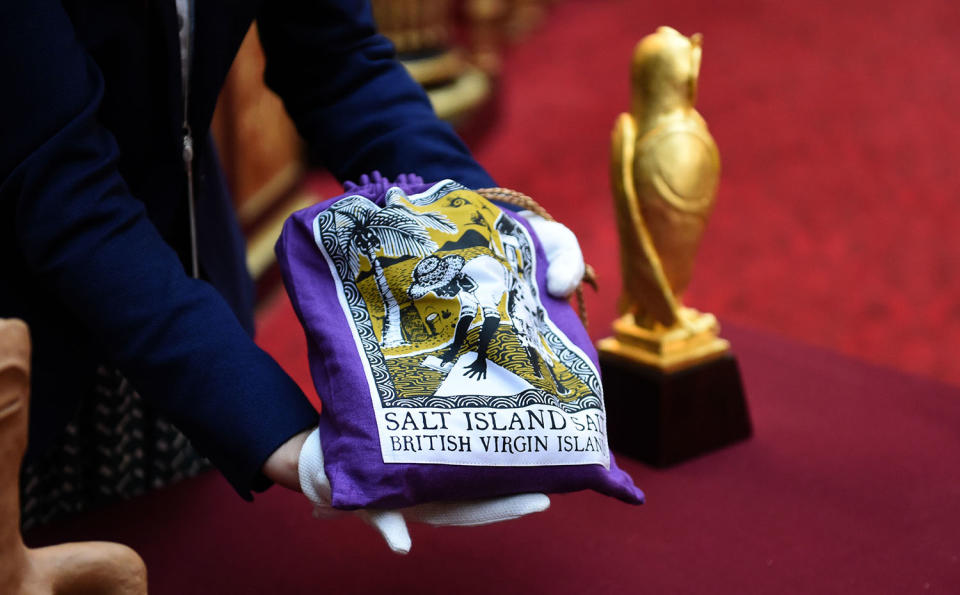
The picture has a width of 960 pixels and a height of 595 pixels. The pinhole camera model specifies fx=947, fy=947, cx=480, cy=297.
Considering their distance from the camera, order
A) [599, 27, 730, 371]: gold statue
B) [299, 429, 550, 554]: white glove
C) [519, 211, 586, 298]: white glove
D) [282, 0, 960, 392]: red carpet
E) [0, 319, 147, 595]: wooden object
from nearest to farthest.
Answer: [0, 319, 147, 595]: wooden object < [299, 429, 550, 554]: white glove < [519, 211, 586, 298]: white glove < [599, 27, 730, 371]: gold statue < [282, 0, 960, 392]: red carpet

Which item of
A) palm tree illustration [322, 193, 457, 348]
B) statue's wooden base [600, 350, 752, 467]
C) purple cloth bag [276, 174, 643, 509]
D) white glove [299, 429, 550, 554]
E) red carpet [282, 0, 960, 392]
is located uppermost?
palm tree illustration [322, 193, 457, 348]

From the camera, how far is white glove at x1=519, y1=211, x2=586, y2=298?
1.90 feet

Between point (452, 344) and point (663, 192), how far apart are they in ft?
1.33

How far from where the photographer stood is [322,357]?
499mm

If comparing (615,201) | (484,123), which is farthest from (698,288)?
(615,201)

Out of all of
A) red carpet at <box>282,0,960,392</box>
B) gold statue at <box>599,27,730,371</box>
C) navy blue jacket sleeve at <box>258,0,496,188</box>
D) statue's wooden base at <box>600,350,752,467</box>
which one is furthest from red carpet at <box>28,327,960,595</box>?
red carpet at <box>282,0,960,392</box>

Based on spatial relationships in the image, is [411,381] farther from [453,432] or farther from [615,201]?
[615,201]

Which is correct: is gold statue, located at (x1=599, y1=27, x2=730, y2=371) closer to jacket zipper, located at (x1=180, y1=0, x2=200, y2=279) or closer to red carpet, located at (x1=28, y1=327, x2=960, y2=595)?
red carpet, located at (x1=28, y1=327, x2=960, y2=595)

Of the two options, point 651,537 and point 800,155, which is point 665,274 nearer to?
point 651,537

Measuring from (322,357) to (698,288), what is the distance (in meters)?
1.64

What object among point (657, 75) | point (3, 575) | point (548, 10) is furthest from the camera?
point (548, 10)

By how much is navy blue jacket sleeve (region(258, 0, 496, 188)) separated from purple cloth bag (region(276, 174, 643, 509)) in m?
0.13

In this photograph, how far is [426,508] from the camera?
1.54 feet

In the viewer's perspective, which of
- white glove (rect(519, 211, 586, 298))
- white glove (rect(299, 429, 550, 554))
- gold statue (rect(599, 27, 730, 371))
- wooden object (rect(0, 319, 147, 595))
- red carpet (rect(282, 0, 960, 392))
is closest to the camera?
wooden object (rect(0, 319, 147, 595))
